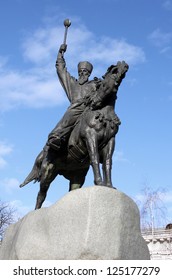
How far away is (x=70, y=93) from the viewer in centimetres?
718

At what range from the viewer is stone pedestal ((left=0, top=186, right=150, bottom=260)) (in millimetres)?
Answer: 4633

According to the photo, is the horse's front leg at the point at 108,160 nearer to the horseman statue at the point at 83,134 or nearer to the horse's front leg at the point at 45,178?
the horseman statue at the point at 83,134

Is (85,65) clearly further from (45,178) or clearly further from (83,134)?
(45,178)

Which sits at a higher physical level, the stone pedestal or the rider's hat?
the rider's hat

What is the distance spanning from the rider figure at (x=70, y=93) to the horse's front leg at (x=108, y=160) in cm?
79

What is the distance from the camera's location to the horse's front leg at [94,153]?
17.9ft

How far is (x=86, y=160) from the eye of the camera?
638cm

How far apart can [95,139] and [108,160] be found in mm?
380

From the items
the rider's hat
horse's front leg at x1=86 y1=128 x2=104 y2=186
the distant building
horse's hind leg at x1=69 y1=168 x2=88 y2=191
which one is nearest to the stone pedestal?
horse's front leg at x1=86 y1=128 x2=104 y2=186

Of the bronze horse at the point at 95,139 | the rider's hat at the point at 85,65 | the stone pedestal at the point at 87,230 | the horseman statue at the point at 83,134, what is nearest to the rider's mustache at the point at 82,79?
the horseman statue at the point at 83,134

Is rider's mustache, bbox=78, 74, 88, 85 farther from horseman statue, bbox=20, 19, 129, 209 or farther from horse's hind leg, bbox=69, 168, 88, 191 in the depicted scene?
horse's hind leg, bbox=69, 168, 88, 191

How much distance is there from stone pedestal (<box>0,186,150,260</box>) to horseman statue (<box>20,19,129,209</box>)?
525 millimetres
